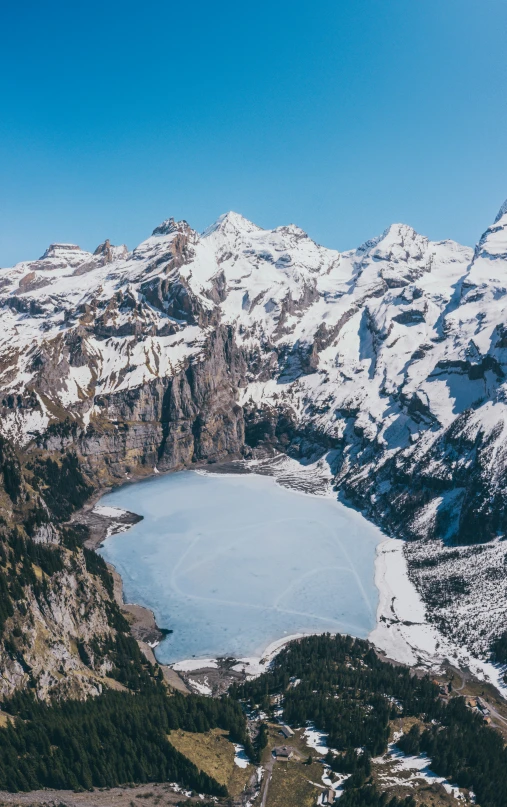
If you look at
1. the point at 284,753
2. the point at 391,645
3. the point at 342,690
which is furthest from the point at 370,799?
the point at 391,645

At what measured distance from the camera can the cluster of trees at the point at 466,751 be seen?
7528 cm

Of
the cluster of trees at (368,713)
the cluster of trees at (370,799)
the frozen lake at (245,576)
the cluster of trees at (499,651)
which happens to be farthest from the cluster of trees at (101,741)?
the cluster of trees at (499,651)

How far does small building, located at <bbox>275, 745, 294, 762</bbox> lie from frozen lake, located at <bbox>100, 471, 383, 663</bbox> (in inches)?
1433

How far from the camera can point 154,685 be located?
325 ft

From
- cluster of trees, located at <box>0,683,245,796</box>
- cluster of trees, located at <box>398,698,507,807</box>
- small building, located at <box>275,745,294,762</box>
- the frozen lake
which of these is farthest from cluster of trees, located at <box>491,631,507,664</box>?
cluster of trees, located at <box>0,683,245,796</box>

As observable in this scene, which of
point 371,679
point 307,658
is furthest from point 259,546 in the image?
point 371,679

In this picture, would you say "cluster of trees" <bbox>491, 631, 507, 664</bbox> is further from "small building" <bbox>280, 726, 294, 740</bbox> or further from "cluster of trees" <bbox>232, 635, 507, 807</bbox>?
"small building" <bbox>280, 726, 294, 740</bbox>

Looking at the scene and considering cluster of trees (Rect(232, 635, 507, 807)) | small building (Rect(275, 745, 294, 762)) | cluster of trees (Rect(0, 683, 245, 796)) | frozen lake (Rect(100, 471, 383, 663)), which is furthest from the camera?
frozen lake (Rect(100, 471, 383, 663))

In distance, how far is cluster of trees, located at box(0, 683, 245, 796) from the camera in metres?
69.9

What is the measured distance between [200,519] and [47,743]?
12254 centimetres

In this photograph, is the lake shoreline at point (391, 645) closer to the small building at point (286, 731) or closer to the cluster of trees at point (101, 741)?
the cluster of trees at point (101, 741)

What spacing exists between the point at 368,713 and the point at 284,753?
1766cm

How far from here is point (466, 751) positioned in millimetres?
81250

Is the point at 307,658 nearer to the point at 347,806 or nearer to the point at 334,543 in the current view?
the point at 347,806
